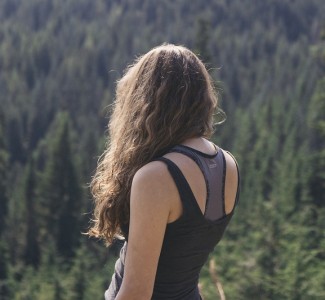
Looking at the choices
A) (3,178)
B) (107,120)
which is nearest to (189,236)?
(3,178)

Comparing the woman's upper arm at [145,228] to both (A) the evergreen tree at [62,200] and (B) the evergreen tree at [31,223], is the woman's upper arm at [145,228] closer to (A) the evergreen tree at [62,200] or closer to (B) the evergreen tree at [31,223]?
(A) the evergreen tree at [62,200]

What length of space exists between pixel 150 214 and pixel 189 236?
222 millimetres

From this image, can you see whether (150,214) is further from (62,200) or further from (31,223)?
(31,223)

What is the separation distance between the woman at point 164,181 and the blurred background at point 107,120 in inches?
21.4

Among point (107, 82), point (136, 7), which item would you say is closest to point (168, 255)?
point (107, 82)

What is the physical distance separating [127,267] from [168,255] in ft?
0.55

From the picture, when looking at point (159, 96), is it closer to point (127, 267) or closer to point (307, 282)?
point (127, 267)

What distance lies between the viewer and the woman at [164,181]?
2453 mm

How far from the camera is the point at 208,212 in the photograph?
259cm

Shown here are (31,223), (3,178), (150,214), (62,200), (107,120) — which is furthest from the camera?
(107,120)

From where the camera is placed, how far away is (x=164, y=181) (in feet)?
7.97

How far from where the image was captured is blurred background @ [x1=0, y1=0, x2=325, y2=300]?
595 inches

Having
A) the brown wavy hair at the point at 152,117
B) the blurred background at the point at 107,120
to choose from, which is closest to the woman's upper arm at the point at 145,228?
the brown wavy hair at the point at 152,117

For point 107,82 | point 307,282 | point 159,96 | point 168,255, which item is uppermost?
point 159,96
